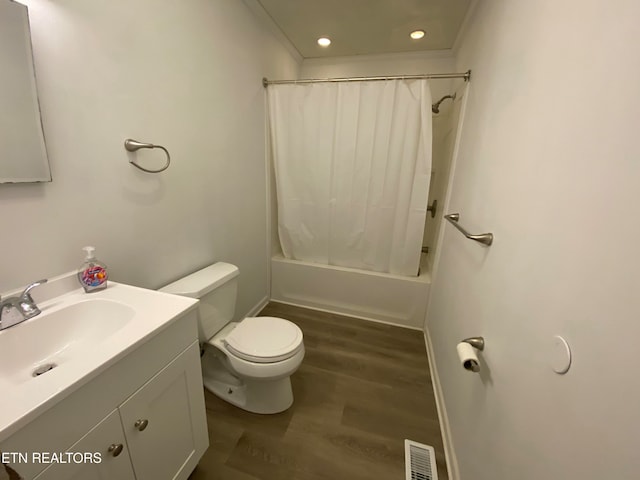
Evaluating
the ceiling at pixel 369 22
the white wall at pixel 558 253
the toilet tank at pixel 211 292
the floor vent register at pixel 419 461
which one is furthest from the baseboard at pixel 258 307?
the ceiling at pixel 369 22

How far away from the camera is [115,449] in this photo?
2.30 ft

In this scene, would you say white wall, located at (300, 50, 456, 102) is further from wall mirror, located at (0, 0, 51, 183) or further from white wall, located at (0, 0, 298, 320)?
wall mirror, located at (0, 0, 51, 183)

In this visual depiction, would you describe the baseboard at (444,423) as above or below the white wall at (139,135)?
below

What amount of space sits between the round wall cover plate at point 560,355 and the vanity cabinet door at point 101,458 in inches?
42.3

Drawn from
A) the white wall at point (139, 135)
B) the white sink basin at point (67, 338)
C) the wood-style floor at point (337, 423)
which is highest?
the white wall at point (139, 135)

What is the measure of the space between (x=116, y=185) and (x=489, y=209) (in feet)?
4.96

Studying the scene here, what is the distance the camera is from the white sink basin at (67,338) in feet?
1.75

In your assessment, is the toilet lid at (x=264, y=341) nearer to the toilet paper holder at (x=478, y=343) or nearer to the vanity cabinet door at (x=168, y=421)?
the vanity cabinet door at (x=168, y=421)

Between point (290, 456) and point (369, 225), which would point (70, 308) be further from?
point (369, 225)

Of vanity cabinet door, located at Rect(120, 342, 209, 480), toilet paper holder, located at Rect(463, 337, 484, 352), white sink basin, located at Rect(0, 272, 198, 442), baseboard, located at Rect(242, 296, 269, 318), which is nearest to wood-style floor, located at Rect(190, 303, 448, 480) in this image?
vanity cabinet door, located at Rect(120, 342, 209, 480)

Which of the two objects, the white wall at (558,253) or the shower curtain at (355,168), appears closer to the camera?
the white wall at (558,253)

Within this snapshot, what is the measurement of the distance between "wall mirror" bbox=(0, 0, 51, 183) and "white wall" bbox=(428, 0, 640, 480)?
1.44 meters

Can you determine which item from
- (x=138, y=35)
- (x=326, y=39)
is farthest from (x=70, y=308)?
(x=326, y=39)

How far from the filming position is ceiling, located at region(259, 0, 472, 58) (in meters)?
1.66
